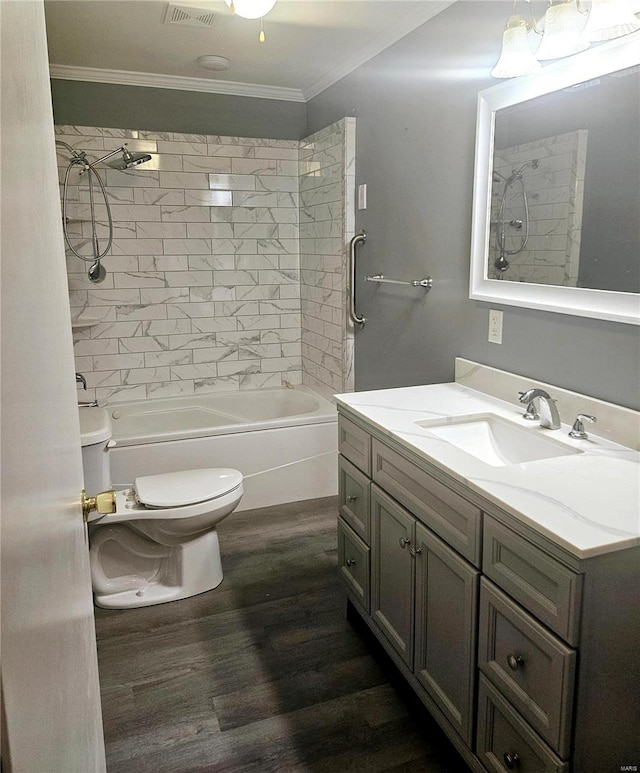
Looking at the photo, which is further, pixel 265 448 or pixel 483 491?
pixel 265 448

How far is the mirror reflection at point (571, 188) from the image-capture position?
1.66 metres

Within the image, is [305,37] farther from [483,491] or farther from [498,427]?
[483,491]

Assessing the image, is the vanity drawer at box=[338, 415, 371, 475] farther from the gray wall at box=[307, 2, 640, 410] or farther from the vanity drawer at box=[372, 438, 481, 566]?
the gray wall at box=[307, 2, 640, 410]

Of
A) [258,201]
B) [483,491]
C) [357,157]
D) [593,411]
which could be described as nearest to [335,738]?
[483,491]

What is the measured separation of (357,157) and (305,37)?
2.00 ft

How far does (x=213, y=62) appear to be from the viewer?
3285 mm

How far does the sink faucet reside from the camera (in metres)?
1.85

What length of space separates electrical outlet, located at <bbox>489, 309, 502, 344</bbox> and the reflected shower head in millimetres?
2288

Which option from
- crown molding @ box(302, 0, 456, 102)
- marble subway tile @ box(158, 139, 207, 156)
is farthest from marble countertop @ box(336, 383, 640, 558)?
marble subway tile @ box(158, 139, 207, 156)

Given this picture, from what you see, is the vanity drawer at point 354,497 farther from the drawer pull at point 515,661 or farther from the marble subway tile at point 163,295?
the marble subway tile at point 163,295

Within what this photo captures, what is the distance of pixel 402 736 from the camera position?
1809mm

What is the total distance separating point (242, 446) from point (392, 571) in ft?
5.12

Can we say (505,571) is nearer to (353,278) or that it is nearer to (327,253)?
(353,278)

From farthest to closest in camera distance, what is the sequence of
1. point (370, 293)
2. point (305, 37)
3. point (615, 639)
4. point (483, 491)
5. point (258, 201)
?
point (258, 201) < point (370, 293) < point (305, 37) < point (483, 491) < point (615, 639)
